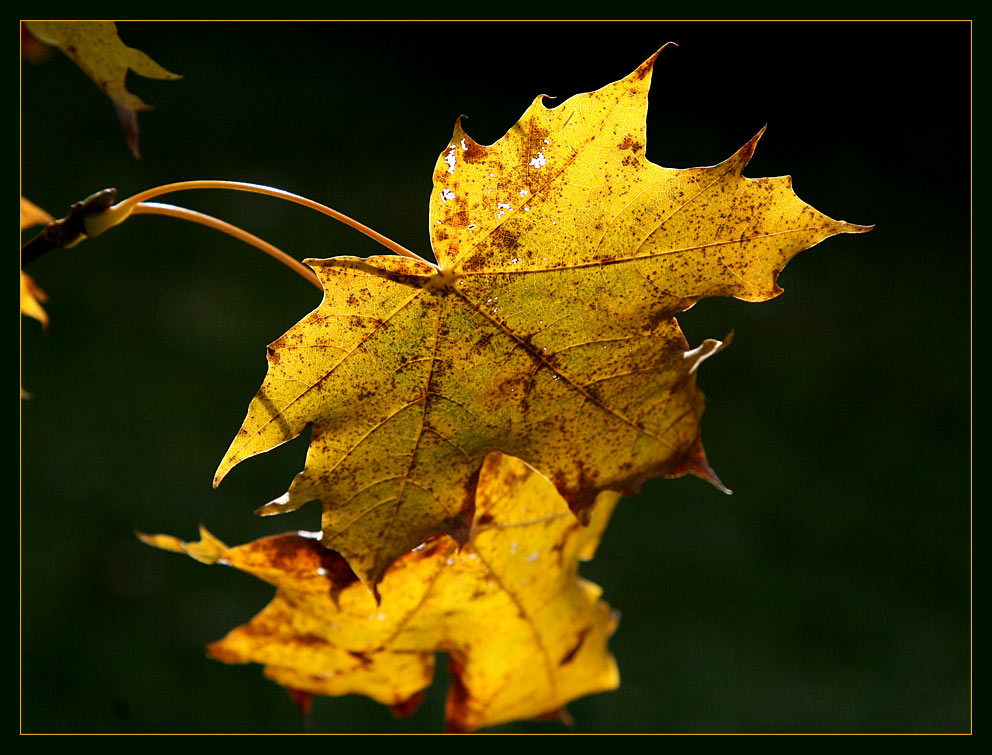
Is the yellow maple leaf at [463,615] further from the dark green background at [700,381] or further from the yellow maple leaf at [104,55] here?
the dark green background at [700,381]

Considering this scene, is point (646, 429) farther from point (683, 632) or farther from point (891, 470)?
point (891, 470)

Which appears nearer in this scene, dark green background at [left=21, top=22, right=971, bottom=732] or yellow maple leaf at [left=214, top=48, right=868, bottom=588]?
yellow maple leaf at [left=214, top=48, right=868, bottom=588]

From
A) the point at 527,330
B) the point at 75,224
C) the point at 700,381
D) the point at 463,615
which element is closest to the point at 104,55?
the point at 75,224

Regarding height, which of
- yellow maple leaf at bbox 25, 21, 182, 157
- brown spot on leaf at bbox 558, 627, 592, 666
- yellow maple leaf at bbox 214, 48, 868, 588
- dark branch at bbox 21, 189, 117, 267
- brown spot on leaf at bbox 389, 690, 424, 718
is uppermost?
yellow maple leaf at bbox 25, 21, 182, 157

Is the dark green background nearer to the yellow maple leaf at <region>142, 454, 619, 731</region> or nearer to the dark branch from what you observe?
the yellow maple leaf at <region>142, 454, 619, 731</region>

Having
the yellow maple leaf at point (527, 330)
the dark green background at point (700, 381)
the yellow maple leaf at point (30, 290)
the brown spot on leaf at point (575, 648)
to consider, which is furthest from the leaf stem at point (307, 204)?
the dark green background at point (700, 381)

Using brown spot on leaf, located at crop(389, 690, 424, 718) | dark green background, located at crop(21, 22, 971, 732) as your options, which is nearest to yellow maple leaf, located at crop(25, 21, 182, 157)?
brown spot on leaf, located at crop(389, 690, 424, 718)

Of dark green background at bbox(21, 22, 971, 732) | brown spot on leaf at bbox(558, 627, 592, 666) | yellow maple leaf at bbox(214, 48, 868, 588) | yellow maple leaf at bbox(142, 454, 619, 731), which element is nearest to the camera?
yellow maple leaf at bbox(214, 48, 868, 588)

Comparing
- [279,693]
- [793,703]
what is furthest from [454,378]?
[793,703]
